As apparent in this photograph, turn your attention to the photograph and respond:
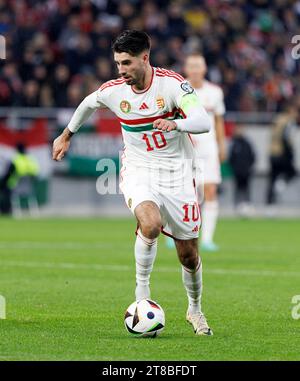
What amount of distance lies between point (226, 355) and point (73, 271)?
581 cm

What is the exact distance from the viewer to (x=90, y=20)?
1008 inches

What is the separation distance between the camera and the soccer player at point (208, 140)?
1470 centimetres

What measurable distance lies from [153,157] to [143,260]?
794 mm

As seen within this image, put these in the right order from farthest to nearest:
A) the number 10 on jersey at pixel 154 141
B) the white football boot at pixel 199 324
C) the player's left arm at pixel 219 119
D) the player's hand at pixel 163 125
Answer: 1. the player's left arm at pixel 219 119
2. the number 10 on jersey at pixel 154 141
3. the white football boot at pixel 199 324
4. the player's hand at pixel 163 125

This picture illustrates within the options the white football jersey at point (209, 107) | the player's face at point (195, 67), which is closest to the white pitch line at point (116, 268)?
the white football jersey at point (209, 107)

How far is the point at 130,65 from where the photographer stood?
7.87 m

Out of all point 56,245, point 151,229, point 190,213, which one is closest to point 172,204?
point 190,213

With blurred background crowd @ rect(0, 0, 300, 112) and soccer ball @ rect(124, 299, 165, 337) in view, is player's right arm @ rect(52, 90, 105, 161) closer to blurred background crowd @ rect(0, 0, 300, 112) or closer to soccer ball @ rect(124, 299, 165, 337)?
soccer ball @ rect(124, 299, 165, 337)

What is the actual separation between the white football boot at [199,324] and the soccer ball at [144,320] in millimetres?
294

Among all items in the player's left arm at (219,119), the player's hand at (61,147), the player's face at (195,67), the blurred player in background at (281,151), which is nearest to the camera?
the player's hand at (61,147)

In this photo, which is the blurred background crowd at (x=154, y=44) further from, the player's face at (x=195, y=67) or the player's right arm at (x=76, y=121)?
the player's right arm at (x=76, y=121)

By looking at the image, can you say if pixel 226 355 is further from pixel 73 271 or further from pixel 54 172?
pixel 54 172

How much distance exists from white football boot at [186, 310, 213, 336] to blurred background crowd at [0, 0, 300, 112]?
15.7 m

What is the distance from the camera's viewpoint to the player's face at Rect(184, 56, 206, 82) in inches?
571
